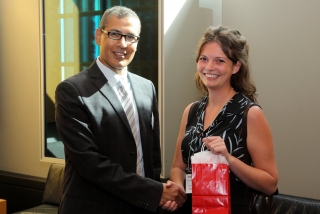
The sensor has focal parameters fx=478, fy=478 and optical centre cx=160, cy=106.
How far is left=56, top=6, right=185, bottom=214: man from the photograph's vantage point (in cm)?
229

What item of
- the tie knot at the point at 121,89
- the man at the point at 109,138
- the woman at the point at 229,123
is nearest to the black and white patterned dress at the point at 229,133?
the woman at the point at 229,123

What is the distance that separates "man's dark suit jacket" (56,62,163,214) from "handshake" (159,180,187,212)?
0.03m

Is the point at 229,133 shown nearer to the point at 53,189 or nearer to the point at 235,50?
the point at 235,50

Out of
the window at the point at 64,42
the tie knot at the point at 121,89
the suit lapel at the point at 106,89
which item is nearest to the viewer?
the suit lapel at the point at 106,89

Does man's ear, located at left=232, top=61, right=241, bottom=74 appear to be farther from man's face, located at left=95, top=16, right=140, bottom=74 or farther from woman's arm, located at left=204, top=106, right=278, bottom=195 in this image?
man's face, located at left=95, top=16, right=140, bottom=74

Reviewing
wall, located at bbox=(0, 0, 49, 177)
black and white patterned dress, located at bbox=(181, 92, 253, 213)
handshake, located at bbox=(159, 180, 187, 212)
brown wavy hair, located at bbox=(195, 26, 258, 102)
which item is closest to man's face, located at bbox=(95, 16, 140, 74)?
brown wavy hair, located at bbox=(195, 26, 258, 102)

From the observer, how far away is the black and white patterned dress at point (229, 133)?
2139mm

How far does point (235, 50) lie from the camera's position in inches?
88.0

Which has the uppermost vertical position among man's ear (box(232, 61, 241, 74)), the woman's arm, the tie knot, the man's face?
the man's face

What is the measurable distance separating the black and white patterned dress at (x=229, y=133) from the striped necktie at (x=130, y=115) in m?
0.24

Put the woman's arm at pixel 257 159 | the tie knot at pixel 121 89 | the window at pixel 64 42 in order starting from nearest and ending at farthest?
1. the woman's arm at pixel 257 159
2. the tie knot at pixel 121 89
3. the window at pixel 64 42

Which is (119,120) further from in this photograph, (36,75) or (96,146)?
(36,75)

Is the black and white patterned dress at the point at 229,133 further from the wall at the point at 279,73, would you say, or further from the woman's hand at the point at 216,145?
the wall at the point at 279,73

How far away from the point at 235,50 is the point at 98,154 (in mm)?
813
